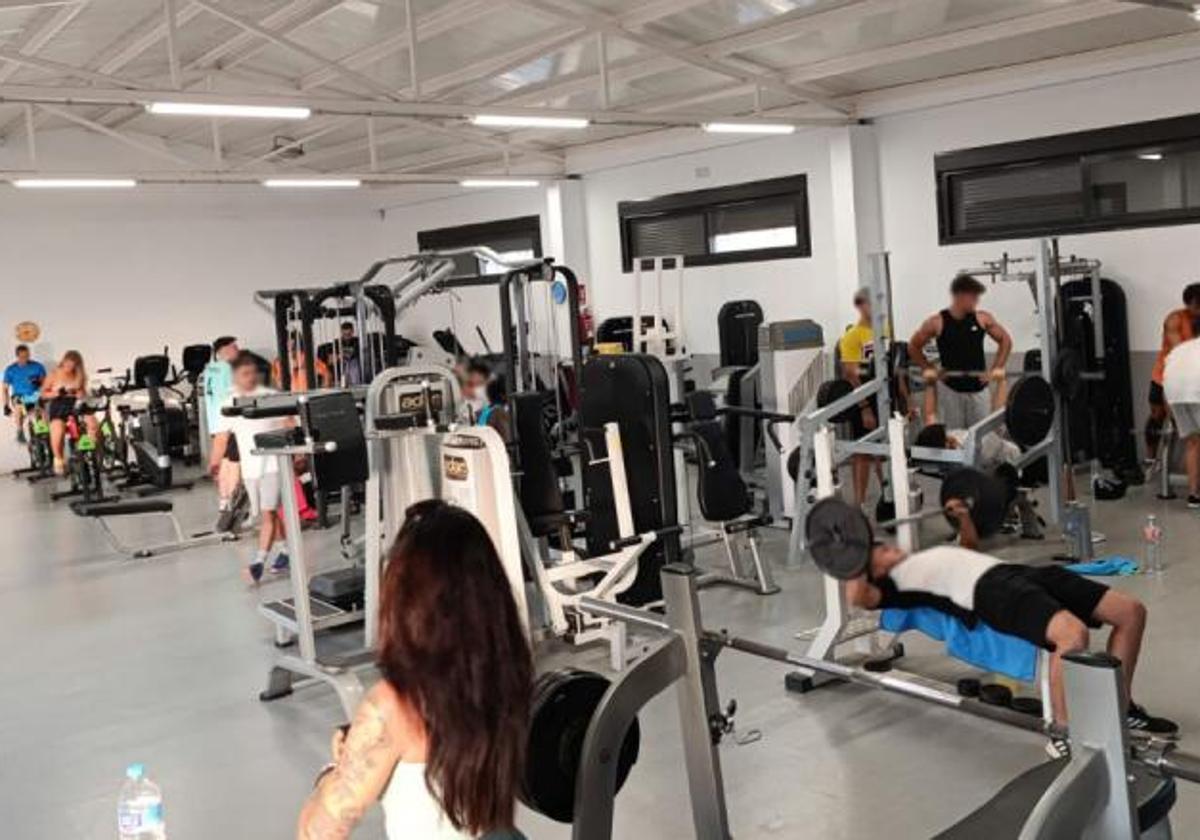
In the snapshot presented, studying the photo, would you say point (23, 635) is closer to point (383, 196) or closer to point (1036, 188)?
point (1036, 188)

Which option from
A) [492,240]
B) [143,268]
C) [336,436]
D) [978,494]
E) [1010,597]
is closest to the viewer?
[978,494]

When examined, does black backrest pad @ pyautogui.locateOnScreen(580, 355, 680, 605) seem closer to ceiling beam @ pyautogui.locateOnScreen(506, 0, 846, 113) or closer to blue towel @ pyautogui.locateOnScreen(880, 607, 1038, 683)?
blue towel @ pyautogui.locateOnScreen(880, 607, 1038, 683)

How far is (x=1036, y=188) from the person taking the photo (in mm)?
8898

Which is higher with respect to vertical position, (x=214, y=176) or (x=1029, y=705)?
(x=214, y=176)

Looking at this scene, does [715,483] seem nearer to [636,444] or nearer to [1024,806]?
[636,444]

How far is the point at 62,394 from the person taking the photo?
11.9m

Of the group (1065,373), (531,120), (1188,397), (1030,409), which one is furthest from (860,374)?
(531,120)

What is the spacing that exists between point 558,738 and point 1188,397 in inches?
226

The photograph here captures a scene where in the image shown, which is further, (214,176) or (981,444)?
(214,176)

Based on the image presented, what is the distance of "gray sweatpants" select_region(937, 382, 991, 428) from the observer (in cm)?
689

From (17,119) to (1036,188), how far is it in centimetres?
1010

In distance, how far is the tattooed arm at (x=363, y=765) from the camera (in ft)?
6.03

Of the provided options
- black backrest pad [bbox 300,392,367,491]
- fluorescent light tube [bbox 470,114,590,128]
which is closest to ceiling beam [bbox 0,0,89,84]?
fluorescent light tube [bbox 470,114,590,128]

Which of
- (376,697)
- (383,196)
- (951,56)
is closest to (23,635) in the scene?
(376,697)
